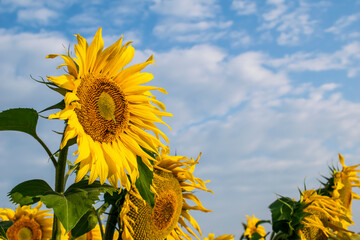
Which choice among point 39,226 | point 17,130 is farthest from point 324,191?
point 17,130

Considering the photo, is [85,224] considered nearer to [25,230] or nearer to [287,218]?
[25,230]

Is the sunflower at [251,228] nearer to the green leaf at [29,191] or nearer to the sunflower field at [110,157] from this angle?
the sunflower field at [110,157]

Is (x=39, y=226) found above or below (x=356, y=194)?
below

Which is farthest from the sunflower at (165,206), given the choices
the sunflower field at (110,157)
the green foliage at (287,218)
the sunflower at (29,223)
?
the sunflower at (29,223)

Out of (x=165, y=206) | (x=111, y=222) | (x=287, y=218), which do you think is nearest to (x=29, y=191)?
(x=111, y=222)

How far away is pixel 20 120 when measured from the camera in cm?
241

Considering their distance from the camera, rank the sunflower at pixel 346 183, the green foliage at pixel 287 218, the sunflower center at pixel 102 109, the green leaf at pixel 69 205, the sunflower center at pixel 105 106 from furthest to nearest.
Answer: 1. the sunflower at pixel 346 183
2. the green foliage at pixel 287 218
3. the sunflower center at pixel 105 106
4. the sunflower center at pixel 102 109
5. the green leaf at pixel 69 205

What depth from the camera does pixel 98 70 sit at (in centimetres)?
267

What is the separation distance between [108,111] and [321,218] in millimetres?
3010

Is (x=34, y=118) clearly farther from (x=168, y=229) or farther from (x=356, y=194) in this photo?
(x=356, y=194)

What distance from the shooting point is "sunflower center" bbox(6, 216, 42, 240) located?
4128mm

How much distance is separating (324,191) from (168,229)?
264 cm

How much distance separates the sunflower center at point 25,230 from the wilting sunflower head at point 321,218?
257cm

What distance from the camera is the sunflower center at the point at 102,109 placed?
257cm
